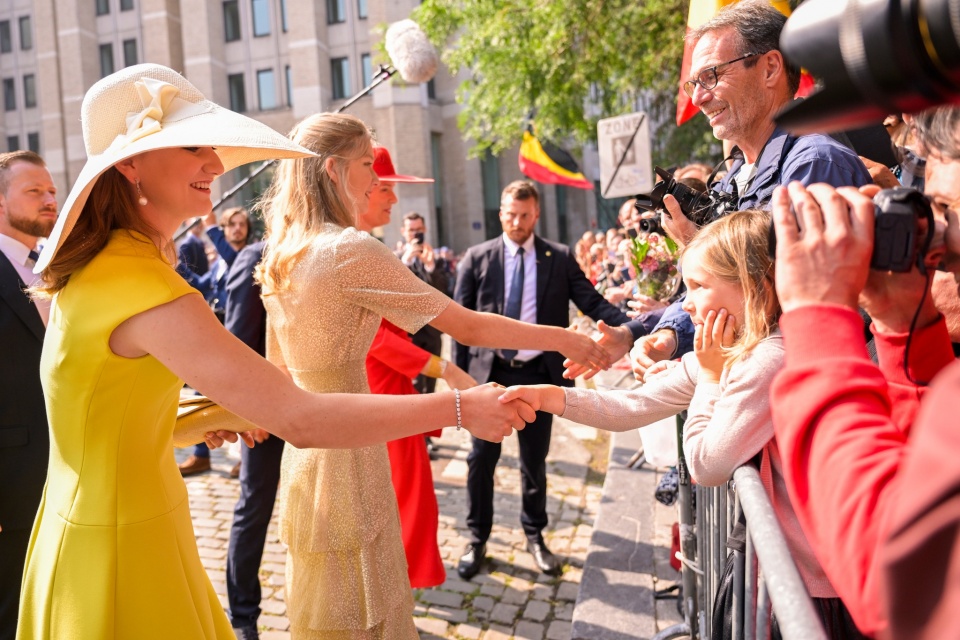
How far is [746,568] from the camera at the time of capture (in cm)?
166

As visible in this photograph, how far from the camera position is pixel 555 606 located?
4.28 meters

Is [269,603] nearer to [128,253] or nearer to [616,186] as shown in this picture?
[128,253]

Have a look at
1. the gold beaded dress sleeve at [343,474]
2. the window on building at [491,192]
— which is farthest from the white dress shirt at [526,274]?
the window on building at [491,192]

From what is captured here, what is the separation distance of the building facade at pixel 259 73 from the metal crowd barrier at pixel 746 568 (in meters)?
31.8

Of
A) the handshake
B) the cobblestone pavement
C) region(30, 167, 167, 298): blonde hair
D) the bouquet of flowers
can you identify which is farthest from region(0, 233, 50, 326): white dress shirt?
the bouquet of flowers

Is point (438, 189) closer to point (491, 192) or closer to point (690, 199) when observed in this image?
point (491, 192)

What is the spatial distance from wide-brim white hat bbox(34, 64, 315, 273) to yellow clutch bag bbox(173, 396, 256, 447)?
646 millimetres

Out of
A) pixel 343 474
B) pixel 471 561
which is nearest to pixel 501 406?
pixel 343 474

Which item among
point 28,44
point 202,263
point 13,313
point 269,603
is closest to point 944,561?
point 13,313

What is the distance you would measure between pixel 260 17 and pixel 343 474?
39.8 m

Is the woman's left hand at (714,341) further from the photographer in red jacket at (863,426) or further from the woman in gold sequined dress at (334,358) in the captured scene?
the woman in gold sequined dress at (334,358)

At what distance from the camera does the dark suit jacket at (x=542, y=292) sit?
5.32 meters

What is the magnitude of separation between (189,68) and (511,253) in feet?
121

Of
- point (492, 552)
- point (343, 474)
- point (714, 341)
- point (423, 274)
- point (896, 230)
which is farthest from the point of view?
point (423, 274)
